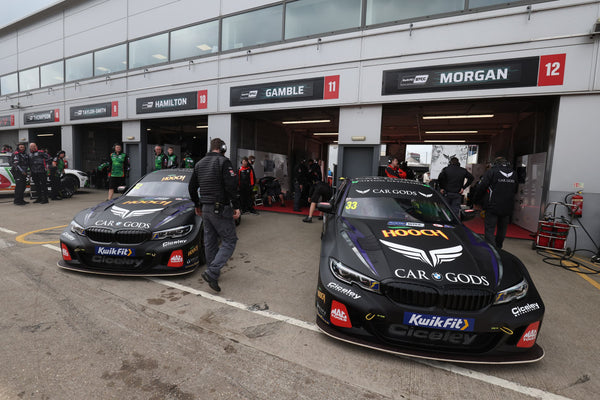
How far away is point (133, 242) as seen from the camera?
3262mm

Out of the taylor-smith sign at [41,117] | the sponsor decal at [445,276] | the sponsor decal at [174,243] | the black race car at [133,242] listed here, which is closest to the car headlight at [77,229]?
the black race car at [133,242]

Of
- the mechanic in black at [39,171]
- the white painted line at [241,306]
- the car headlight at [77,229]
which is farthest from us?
the mechanic in black at [39,171]

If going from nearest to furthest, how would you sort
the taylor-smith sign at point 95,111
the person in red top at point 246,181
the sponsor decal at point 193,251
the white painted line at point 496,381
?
the white painted line at point 496,381, the sponsor decal at point 193,251, the person in red top at point 246,181, the taylor-smith sign at point 95,111

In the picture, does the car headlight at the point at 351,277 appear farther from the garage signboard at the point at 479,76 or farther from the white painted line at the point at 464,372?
the garage signboard at the point at 479,76

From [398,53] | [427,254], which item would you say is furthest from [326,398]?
[398,53]

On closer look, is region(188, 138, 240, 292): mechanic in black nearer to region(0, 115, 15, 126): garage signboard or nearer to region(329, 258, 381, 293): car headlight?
region(329, 258, 381, 293): car headlight

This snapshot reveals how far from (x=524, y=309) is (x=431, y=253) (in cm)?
70

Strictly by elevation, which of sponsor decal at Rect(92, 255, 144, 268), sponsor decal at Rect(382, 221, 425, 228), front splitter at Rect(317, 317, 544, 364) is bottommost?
front splitter at Rect(317, 317, 544, 364)

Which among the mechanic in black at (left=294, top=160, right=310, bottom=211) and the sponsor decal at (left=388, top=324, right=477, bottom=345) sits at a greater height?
the mechanic in black at (left=294, top=160, right=310, bottom=211)

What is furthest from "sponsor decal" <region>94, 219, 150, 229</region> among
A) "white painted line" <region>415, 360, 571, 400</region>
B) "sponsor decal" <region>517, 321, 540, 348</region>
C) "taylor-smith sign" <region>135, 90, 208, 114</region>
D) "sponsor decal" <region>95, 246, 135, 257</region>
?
"taylor-smith sign" <region>135, 90, 208, 114</region>

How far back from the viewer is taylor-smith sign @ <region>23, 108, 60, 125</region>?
1361cm

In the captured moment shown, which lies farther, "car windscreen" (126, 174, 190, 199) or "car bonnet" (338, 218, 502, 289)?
"car windscreen" (126, 174, 190, 199)

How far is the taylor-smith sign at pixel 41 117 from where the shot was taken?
13.6m

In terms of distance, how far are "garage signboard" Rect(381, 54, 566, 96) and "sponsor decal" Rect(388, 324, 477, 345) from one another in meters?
6.18
